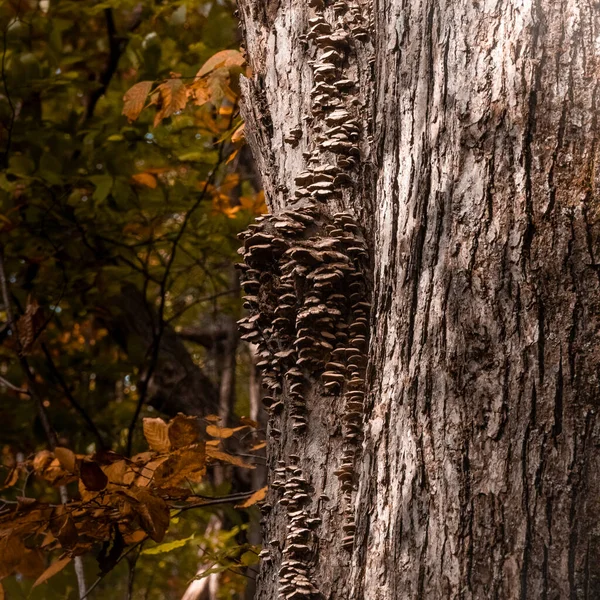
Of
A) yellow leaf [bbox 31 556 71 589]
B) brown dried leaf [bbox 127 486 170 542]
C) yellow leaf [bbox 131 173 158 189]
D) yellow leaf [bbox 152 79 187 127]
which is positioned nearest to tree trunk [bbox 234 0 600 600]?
brown dried leaf [bbox 127 486 170 542]

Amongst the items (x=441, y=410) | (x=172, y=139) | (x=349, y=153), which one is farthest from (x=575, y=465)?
(x=172, y=139)

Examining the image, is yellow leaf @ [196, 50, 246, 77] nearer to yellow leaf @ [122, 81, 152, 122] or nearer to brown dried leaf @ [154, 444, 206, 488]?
yellow leaf @ [122, 81, 152, 122]

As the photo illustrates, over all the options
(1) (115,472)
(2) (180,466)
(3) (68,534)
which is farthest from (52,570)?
(2) (180,466)

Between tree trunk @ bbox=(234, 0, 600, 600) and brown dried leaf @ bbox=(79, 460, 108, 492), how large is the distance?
693mm

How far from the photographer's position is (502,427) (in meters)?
1.24

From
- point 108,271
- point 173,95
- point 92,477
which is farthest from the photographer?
point 108,271

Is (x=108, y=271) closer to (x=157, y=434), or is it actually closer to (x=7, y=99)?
(x=7, y=99)

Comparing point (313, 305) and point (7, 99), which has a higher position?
point (7, 99)

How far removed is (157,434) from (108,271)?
205 cm

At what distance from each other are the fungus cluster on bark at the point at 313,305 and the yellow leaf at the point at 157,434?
2.00ft

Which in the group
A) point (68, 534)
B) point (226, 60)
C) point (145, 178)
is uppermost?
point (226, 60)

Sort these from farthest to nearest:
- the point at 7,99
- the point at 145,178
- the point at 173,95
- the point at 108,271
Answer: the point at 108,271 → the point at 145,178 → the point at 7,99 → the point at 173,95

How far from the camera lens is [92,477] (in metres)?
2.17

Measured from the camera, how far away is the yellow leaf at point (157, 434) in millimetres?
2402
